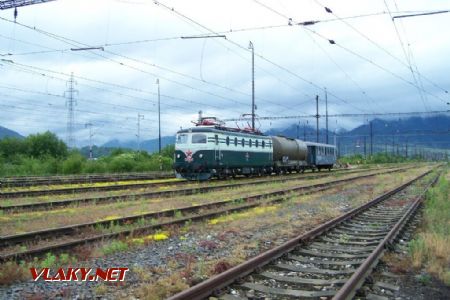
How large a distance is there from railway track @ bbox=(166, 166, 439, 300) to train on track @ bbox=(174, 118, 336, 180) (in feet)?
54.2

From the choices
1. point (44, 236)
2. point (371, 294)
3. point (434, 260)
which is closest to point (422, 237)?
point (434, 260)

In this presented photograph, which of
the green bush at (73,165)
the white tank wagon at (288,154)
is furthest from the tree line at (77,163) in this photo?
the white tank wagon at (288,154)

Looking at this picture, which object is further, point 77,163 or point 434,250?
point 77,163

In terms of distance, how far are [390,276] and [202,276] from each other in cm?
292

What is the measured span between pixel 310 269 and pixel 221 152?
2150 cm

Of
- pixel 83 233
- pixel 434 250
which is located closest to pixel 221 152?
pixel 83 233

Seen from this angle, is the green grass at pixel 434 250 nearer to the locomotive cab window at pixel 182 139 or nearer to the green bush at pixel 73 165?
the locomotive cab window at pixel 182 139

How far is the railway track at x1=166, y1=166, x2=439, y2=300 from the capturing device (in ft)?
21.3

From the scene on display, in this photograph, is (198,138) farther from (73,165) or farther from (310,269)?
(310,269)

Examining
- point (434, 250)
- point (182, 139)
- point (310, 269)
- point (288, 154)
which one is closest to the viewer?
point (310, 269)

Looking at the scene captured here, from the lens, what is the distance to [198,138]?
94.0 feet

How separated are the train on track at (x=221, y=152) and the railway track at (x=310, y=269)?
54.2 ft
